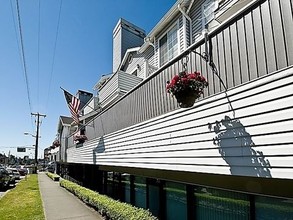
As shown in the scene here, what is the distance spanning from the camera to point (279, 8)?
3.11m

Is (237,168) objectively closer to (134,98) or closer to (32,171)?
(134,98)

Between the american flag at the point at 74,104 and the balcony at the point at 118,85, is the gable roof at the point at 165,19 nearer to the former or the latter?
the balcony at the point at 118,85

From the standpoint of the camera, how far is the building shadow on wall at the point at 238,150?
3271 millimetres

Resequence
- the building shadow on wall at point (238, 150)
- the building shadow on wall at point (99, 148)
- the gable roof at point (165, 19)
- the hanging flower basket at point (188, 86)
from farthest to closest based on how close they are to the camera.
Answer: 1. the building shadow on wall at point (99, 148)
2. the gable roof at point (165, 19)
3. the hanging flower basket at point (188, 86)
4. the building shadow on wall at point (238, 150)

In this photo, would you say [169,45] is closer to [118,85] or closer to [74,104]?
[118,85]

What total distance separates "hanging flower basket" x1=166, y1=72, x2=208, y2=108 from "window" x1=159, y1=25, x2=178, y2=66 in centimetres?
749

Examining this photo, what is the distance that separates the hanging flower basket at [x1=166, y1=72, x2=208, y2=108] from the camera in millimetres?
4055

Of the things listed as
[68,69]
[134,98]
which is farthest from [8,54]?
[134,98]

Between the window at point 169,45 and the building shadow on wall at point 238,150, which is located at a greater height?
the window at point 169,45

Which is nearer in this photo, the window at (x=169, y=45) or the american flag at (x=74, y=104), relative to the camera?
the window at (x=169, y=45)

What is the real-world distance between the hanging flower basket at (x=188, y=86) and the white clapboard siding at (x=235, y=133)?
29cm

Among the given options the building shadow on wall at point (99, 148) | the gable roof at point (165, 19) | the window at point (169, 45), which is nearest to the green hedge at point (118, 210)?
the building shadow on wall at point (99, 148)

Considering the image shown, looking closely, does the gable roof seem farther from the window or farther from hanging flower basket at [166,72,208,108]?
hanging flower basket at [166,72,208,108]

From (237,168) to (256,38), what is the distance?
1701mm
